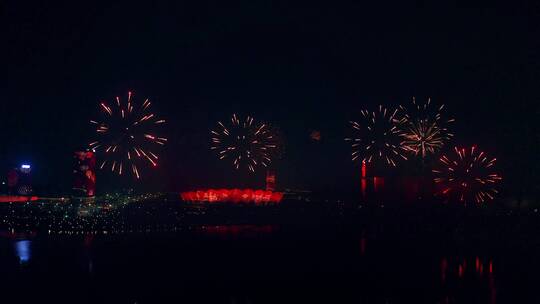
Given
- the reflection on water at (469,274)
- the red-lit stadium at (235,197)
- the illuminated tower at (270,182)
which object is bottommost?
the reflection on water at (469,274)

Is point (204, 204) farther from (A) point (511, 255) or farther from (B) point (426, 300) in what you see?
(B) point (426, 300)

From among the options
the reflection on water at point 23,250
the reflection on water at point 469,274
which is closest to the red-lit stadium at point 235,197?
the reflection on water at point 23,250

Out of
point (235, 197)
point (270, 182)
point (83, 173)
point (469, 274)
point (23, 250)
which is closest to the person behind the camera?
point (469, 274)

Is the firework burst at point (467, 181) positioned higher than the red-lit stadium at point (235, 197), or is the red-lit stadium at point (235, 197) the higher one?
the firework burst at point (467, 181)

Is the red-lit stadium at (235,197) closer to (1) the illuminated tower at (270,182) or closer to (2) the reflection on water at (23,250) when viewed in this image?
(1) the illuminated tower at (270,182)

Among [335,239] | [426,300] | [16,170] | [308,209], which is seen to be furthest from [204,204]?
[426,300]

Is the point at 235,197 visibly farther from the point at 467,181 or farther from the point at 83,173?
the point at 467,181

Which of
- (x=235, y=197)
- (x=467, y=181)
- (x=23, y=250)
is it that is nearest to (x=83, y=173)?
(x=235, y=197)

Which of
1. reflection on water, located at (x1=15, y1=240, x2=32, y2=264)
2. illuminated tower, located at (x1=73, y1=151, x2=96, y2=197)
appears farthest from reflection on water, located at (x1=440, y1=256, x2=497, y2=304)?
illuminated tower, located at (x1=73, y1=151, x2=96, y2=197)
